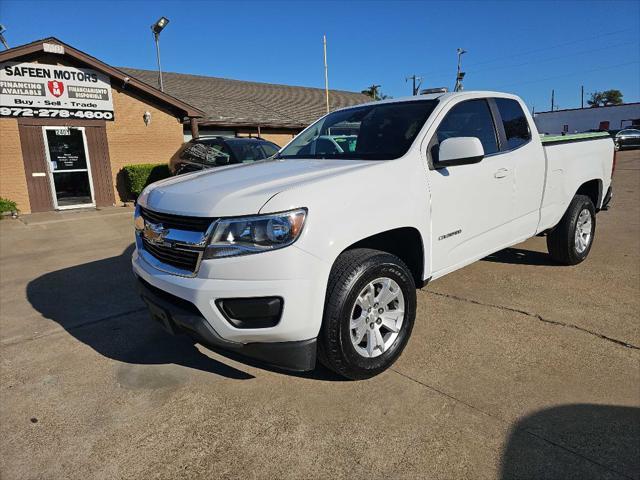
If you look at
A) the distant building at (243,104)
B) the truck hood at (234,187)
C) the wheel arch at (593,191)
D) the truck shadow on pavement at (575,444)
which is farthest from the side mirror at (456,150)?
the distant building at (243,104)

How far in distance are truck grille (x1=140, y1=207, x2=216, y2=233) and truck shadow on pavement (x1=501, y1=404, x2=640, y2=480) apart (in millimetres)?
1955

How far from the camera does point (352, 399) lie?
273cm

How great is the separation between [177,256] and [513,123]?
3297mm

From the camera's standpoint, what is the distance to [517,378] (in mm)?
2885

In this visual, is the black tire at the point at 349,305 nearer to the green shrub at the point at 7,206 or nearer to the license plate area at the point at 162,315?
the license plate area at the point at 162,315

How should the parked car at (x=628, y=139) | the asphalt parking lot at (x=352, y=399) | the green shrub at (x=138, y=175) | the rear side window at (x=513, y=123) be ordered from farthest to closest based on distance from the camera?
the parked car at (x=628, y=139) → the green shrub at (x=138, y=175) → the rear side window at (x=513, y=123) → the asphalt parking lot at (x=352, y=399)

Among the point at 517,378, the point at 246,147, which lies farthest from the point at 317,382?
the point at 246,147

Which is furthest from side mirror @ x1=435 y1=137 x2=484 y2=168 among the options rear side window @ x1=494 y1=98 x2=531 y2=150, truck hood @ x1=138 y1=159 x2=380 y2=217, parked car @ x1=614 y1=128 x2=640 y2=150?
parked car @ x1=614 y1=128 x2=640 y2=150

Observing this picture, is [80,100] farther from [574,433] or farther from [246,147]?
[574,433]

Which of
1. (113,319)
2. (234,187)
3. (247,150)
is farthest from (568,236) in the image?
(247,150)

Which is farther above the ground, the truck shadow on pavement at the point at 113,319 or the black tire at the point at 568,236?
the black tire at the point at 568,236

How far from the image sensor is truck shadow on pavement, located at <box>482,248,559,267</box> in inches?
210

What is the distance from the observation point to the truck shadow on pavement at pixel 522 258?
535 cm

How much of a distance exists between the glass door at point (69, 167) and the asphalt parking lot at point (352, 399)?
8.61 metres
